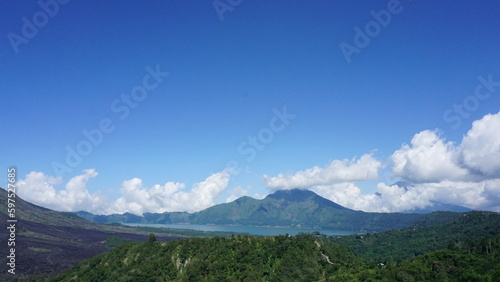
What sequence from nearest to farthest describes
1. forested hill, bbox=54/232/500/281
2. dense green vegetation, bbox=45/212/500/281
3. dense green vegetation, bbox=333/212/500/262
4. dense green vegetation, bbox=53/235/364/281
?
dense green vegetation, bbox=45/212/500/281
forested hill, bbox=54/232/500/281
dense green vegetation, bbox=53/235/364/281
dense green vegetation, bbox=333/212/500/262

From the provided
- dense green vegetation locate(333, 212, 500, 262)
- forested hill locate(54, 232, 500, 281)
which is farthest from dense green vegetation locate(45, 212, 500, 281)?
dense green vegetation locate(333, 212, 500, 262)

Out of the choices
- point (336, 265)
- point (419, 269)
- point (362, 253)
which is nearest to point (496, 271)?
point (419, 269)

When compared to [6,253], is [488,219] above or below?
above

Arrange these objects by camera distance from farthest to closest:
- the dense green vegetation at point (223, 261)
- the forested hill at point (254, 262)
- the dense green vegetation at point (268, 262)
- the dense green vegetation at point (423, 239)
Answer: the dense green vegetation at point (423, 239) < the dense green vegetation at point (223, 261) < the forested hill at point (254, 262) < the dense green vegetation at point (268, 262)

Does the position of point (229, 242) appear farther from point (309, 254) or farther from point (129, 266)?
point (129, 266)

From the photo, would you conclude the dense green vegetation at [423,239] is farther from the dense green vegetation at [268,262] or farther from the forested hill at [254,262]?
the forested hill at [254,262]

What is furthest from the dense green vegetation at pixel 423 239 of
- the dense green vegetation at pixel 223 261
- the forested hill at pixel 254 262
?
the forested hill at pixel 254 262

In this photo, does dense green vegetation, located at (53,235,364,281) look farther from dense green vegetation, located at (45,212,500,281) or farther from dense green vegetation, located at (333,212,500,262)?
dense green vegetation, located at (333,212,500,262)

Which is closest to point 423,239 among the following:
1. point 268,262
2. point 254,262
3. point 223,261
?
point 268,262

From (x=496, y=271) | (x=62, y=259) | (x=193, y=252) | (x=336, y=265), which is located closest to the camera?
(x=496, y=271)
